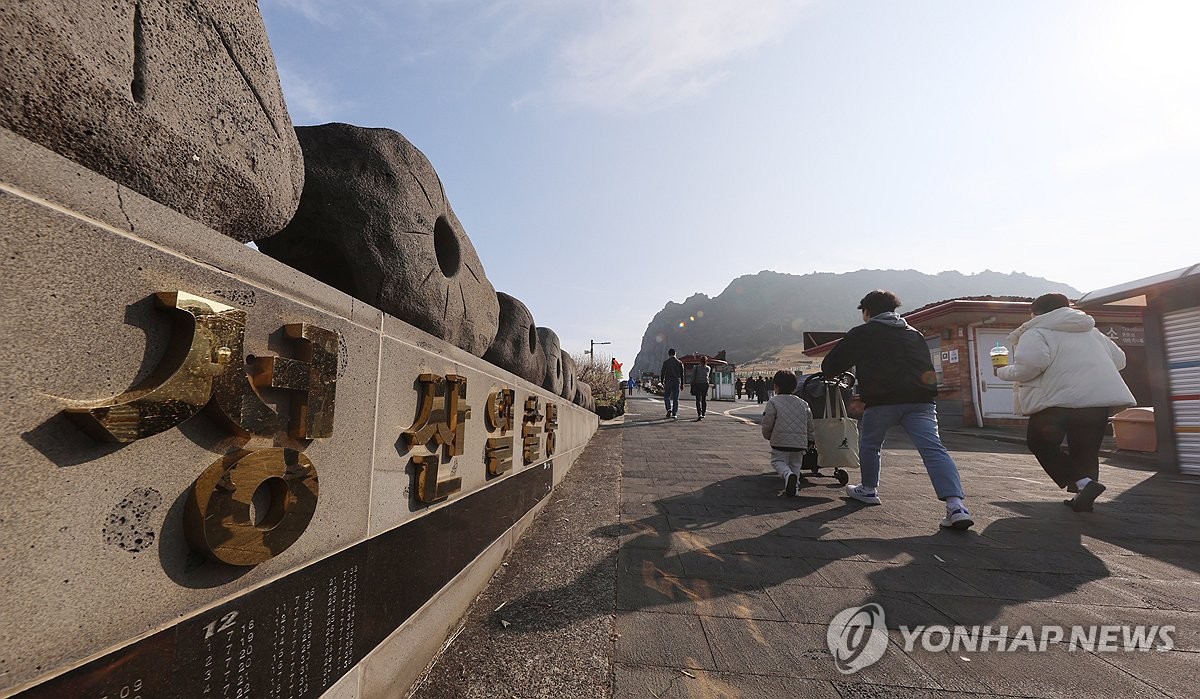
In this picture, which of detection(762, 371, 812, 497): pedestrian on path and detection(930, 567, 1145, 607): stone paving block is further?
detection(762, 371, 812, 497): pedestrian on path

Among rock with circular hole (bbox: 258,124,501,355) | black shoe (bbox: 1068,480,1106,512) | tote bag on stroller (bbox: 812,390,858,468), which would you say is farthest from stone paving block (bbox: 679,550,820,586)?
black shoe (bbox: 1068,480,1106,512)

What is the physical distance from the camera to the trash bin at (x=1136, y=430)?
734 centimetres

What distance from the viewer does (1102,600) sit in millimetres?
2201

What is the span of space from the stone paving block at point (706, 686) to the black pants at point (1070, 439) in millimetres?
3975

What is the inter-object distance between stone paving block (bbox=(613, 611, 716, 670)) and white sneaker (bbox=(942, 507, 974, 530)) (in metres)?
2.36

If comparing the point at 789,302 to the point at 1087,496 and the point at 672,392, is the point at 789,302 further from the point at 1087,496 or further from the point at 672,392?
the point at 1087,496

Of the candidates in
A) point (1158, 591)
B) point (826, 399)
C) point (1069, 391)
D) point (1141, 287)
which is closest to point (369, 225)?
point (1158, 591)

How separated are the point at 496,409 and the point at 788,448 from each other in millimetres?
3309

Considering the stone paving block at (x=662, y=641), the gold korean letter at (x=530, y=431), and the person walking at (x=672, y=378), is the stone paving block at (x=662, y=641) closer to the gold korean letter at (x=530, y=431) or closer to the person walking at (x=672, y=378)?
the gold korean letter at (x=530, y=431)

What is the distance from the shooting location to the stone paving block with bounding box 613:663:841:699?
151 centimetres

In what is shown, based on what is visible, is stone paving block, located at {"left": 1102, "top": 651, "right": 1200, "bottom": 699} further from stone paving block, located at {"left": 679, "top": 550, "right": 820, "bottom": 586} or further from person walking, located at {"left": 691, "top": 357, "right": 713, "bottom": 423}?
person walking, located at {"left": 691, "top": 357, "right": 713, "bottom": 423}

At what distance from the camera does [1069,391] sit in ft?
12.9

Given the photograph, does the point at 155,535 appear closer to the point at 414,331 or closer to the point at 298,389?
the point at 298,389

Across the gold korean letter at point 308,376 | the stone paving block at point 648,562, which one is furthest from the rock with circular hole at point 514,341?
the gold korean letter at point 308,376
